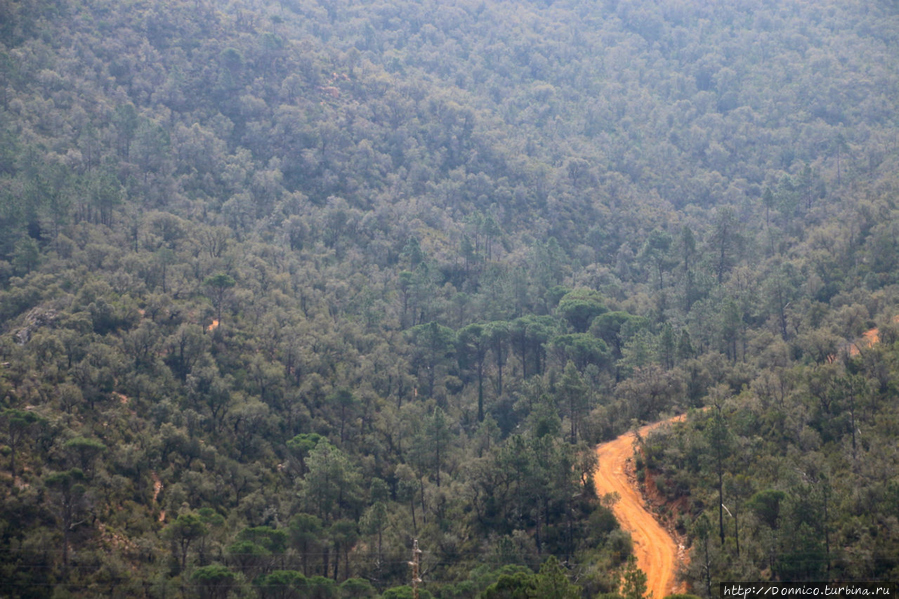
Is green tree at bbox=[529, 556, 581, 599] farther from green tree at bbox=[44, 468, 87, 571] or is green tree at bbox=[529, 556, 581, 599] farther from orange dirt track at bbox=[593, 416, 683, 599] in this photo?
green tree at bbox=[44, 468, 87, 571]

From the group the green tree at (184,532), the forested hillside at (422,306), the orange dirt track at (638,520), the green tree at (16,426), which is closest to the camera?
the orange dirt track at (638,520)

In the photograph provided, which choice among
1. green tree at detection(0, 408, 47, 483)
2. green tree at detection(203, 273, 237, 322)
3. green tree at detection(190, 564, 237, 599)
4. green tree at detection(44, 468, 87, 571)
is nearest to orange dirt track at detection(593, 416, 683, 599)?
green tree at detection(190, 564, 237, 599)

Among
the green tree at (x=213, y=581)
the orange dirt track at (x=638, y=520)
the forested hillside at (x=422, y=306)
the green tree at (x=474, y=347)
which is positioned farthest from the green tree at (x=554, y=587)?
the green tree at (x=474, y=347)

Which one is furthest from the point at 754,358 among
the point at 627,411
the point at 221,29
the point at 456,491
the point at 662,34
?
the point at 662,34

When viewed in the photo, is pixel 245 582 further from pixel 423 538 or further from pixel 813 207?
pixel 813 207

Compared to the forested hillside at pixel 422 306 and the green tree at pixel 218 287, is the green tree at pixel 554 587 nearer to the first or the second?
the forested hillside at pixel 422 306
